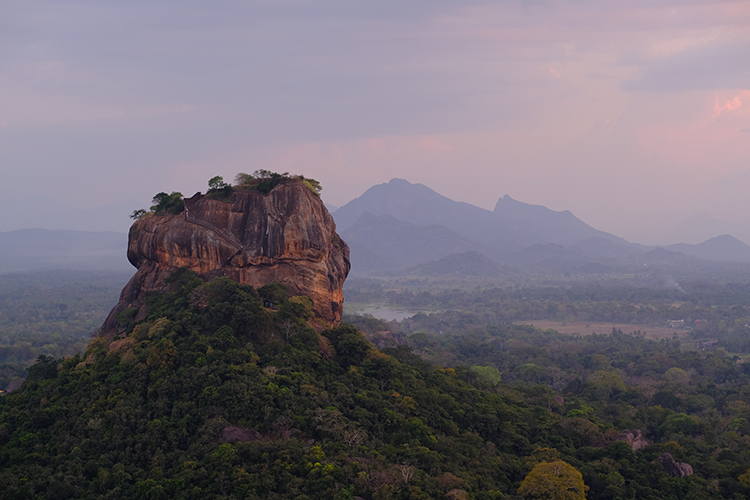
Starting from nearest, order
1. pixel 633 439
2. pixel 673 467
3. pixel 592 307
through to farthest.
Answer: pixel 673 467 → pixel 633 439 → pixel 592 307

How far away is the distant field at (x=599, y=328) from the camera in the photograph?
3669 inches

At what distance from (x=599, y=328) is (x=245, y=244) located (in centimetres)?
8391

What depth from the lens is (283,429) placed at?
70.1ft

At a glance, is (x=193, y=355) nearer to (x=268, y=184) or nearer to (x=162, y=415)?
(x=162, y=415)

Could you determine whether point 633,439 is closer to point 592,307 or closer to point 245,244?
point 245,244

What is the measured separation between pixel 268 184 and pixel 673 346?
66171mm

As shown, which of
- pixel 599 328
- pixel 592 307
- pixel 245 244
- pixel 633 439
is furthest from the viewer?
pixel 592 307

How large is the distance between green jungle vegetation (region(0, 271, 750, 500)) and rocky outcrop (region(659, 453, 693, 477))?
87cm

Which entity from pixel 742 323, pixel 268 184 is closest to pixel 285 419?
→ pixel 268 184

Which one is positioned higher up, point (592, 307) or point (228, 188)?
point (228, 188)

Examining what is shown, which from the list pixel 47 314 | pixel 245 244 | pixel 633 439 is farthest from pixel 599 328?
pixel 47 314

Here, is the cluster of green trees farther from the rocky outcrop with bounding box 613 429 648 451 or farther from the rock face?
the rocky outcrop with bounding box 613 429 648 451

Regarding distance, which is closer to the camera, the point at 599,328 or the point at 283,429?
the point at 283,429

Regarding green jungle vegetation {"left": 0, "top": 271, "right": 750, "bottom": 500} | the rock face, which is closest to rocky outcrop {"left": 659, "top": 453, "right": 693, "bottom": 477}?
green jungle vegetation {"left": 0, "top": 271, "right": 750, "bottom": 500}
